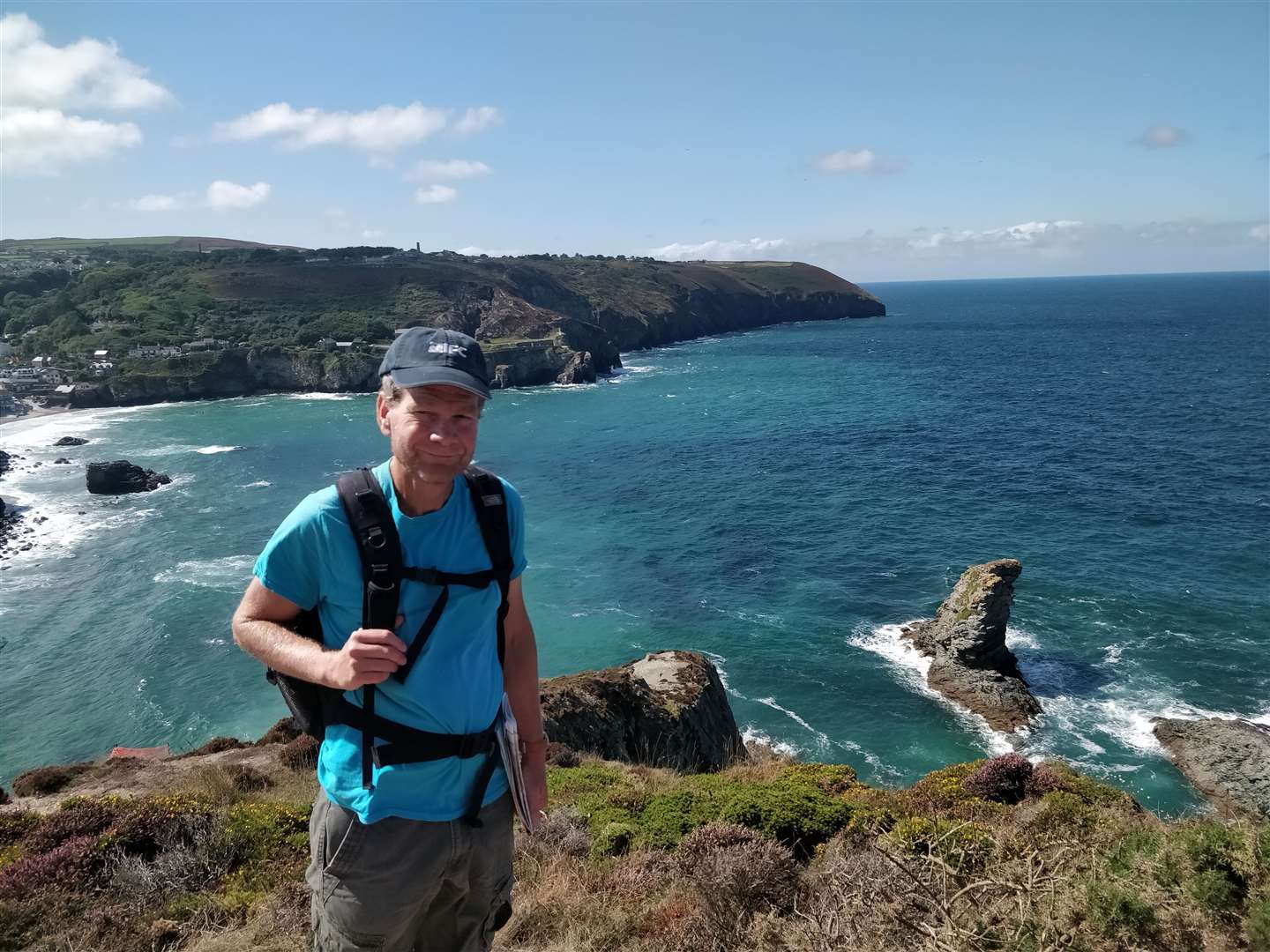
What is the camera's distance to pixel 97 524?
37.8 m

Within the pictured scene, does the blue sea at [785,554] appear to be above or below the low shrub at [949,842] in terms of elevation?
below

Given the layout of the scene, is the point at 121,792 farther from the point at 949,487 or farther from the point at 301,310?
the point at 301,310

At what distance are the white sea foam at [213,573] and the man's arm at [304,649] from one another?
98.4 feet

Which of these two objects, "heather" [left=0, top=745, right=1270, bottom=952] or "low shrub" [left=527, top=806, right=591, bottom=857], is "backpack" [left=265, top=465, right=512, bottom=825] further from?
"low shrub" [left=527, top=806, right=591, bottom=857]

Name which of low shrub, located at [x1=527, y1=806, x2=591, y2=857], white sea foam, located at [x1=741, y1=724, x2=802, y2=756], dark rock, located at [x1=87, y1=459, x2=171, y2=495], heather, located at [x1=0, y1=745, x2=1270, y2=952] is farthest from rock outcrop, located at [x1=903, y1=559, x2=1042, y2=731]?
dark rock, located at [x1=87, y1=459, x2=171, y2=495]

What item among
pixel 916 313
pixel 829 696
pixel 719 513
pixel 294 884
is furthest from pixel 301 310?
pixel 916 313

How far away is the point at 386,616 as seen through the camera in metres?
2.51

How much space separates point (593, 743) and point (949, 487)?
33.3 metres

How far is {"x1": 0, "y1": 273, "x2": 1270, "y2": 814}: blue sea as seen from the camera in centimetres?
2169

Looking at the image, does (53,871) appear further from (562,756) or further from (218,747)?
(218,747)

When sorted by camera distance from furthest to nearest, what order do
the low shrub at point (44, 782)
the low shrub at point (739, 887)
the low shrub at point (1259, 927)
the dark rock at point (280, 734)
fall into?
the dark rock at point (280, 734) → the low shrub at point (44, 782) → the low shrub at point (739, 887) → the low shrub at point (1259, 927)

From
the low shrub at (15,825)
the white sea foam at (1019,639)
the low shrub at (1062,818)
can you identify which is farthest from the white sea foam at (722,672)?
the low shrub at (15,825)

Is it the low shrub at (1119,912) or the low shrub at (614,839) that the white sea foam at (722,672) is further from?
the low shrub at (1119,912)

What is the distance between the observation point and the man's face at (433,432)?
8.58 feet
